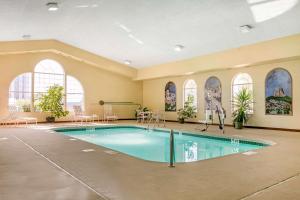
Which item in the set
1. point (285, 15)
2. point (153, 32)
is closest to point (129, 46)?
point (153, 32)

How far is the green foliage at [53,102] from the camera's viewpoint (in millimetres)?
11422

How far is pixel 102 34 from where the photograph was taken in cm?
945

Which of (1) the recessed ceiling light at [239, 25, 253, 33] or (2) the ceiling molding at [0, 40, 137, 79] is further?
(2) the ceiling molding at [0, 40, 137, 79]

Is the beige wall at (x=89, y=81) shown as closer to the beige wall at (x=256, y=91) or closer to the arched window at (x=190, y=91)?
the beige wall at (x=256, y=91)

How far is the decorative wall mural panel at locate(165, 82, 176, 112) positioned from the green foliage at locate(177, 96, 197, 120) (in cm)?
110

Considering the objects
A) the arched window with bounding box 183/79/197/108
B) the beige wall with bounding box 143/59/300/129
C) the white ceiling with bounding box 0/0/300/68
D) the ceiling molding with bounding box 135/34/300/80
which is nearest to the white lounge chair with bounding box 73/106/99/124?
the white ceiling with bounding box 0/0/300/68

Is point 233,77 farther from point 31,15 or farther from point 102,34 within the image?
point 31,15

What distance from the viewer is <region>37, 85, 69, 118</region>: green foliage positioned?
11.4m

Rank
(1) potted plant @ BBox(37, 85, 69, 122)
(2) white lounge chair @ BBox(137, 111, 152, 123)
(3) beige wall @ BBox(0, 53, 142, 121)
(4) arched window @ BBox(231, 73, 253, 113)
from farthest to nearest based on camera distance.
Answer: (2) white lounge chair @ BBox(137, 111, 152, 123) → (1) potted plant @ BBox(37, 85, 69, 122) → (3) beige wall @ BBox(0, 53, 142, 121) → (4) arched window @ BBox(231, 73, 253, 113)

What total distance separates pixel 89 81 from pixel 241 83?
7665 millimetres

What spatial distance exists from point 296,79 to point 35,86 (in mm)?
11151

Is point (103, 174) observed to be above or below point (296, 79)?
below

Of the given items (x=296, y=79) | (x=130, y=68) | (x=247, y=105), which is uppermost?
(x=130, y=68)

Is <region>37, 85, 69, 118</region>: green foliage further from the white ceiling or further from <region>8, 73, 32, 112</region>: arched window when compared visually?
the white ceiling
